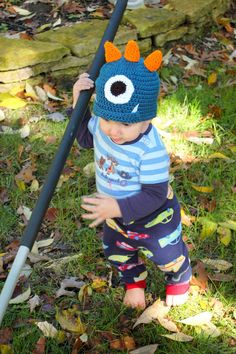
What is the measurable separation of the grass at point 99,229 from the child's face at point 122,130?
923 mm

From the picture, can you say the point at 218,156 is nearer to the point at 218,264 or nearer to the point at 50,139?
the point at 218,264

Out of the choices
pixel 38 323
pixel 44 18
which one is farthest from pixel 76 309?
pixel 44 18

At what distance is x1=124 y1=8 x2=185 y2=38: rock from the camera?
162 inches

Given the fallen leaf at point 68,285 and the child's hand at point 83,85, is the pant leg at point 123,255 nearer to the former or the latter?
the fallen leaf at point 68,285

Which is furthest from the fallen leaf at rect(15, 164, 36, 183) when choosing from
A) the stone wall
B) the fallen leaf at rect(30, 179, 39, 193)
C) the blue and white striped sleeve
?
the blue and white striped sleeve

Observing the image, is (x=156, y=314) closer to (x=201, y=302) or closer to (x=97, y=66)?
(x=201, y=302)

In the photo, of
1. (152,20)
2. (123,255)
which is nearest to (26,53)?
(152,20)

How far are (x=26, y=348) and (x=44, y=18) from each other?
2.91 metres

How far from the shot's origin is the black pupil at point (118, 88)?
5.59 feet

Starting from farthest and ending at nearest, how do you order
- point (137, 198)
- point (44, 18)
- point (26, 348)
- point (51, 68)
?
point (44, 18) < point (51, 68) < point (26, 348) < point (137, 198)

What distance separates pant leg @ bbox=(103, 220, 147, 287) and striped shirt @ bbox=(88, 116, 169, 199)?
22 cm

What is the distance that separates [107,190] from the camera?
6.56ft

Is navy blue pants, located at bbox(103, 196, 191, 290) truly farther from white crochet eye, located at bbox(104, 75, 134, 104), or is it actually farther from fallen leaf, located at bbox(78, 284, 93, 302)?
white crochet eye, located at bbox(104, 75, 134, 104)

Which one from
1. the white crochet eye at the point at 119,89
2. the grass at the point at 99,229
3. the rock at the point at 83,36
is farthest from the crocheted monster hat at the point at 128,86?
the rock at the point at 83,36
